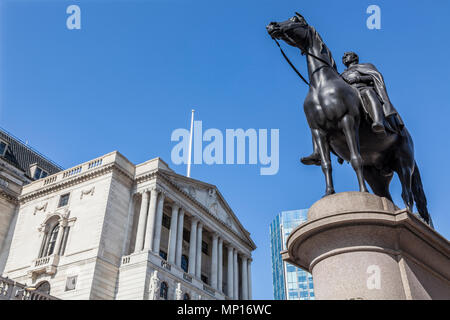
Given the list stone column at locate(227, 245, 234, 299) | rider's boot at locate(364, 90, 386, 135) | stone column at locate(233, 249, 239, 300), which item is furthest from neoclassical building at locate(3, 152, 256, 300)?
rider's boot at locate(364, 90, 386, 135)

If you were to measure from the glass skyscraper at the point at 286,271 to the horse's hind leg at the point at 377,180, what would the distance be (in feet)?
342

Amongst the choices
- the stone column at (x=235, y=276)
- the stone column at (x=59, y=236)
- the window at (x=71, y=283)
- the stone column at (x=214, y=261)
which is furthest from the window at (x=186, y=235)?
the window at (x=71, y=283)

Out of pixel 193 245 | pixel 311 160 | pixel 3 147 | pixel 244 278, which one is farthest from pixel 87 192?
pixel 311 160

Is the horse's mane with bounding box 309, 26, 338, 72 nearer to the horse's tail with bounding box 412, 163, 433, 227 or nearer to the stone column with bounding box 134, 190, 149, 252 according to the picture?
the horse's tail with bounding box 412, 163, 433, 227

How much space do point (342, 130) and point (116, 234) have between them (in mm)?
35221

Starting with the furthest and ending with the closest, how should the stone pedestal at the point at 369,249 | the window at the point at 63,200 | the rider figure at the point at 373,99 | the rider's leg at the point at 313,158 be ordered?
1. the window at the point at 63,200
2. the rider's leg at the point at 313,158
3. the rider figure at the point at 373,99
4. the stone pedestal at the point at 369,249

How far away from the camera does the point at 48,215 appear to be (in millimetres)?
41656

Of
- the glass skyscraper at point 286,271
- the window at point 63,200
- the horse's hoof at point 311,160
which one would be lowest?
the horse's hoof at point 311,160

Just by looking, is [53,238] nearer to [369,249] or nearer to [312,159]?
[312,159]

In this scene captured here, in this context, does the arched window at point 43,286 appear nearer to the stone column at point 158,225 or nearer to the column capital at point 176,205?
the stone column at point 158,225

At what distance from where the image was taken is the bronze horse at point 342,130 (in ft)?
24.3

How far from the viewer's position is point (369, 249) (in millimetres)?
5988
